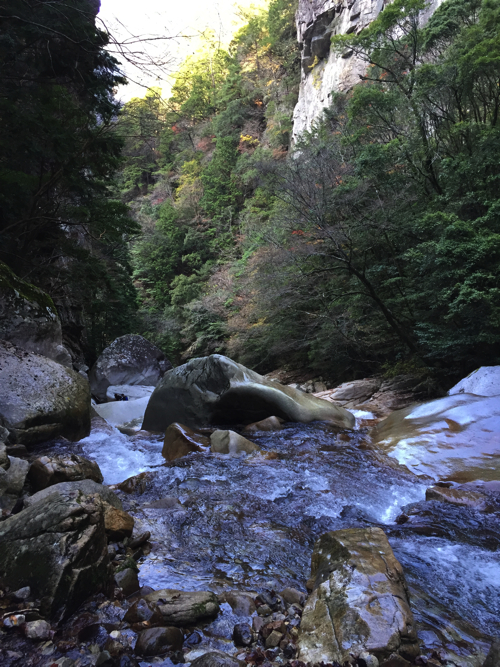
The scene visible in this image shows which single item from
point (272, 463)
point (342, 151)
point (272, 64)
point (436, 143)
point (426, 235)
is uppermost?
point (272, 64)

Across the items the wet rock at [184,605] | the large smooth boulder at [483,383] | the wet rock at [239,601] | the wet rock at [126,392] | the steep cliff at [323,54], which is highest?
the steep cliff at [323,54]

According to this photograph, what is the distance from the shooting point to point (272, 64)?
3005cm

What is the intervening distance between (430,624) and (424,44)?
1472 centimetres

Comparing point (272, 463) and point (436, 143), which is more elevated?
point (436, 143)

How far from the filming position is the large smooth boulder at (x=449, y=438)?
5.01 m

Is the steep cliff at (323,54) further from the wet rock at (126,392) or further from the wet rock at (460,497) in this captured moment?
the wet rock at (460,497)

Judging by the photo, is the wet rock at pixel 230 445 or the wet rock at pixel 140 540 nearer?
the wet rock at pixel 140 540

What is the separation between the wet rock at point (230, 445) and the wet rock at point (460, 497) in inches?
103

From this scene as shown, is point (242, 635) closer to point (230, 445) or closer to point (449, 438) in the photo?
point (230, 445)

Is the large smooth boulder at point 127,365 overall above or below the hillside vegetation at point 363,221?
below

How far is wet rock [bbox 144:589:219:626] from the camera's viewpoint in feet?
7.02

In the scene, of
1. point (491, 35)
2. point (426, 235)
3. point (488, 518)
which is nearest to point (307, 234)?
point (426, 235)

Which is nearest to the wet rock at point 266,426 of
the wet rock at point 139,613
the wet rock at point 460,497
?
the wet rock at point 460,497

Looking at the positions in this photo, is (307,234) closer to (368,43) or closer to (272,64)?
(368,43)
